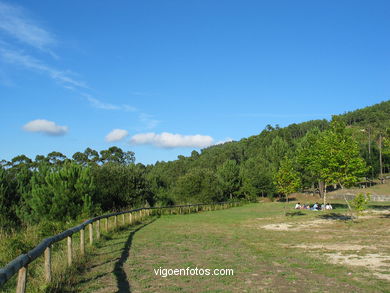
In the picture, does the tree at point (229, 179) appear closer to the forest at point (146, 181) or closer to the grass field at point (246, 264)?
the forest at point (146, 181)

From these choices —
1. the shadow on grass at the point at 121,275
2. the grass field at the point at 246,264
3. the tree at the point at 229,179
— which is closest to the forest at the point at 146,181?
the tree at the point at 229,179

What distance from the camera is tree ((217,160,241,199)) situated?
227 ft

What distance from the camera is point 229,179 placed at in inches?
2749

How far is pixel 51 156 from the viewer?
9325 cm

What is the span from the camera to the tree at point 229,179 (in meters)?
69.2

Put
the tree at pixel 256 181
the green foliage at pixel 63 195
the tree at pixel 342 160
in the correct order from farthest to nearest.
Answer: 1. the tree at pixel 256 181
2. the green foliage at pixel 63 195
3. the tree at pixel 342 160

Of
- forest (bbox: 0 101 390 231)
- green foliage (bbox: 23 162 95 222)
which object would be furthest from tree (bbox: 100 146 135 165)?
green foliage (bbox: 23 162 95 222)

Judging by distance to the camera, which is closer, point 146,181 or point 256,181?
point 146,181

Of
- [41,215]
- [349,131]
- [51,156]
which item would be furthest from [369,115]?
[41,215]

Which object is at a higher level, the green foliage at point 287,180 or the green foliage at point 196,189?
the green foliage at point 287,180

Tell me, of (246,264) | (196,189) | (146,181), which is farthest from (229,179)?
(246,264)

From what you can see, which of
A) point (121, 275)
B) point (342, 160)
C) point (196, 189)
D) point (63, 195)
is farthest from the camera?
point (196, 189)

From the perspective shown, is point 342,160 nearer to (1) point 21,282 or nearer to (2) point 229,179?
(1) point 21,282

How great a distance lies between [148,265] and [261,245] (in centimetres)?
526
